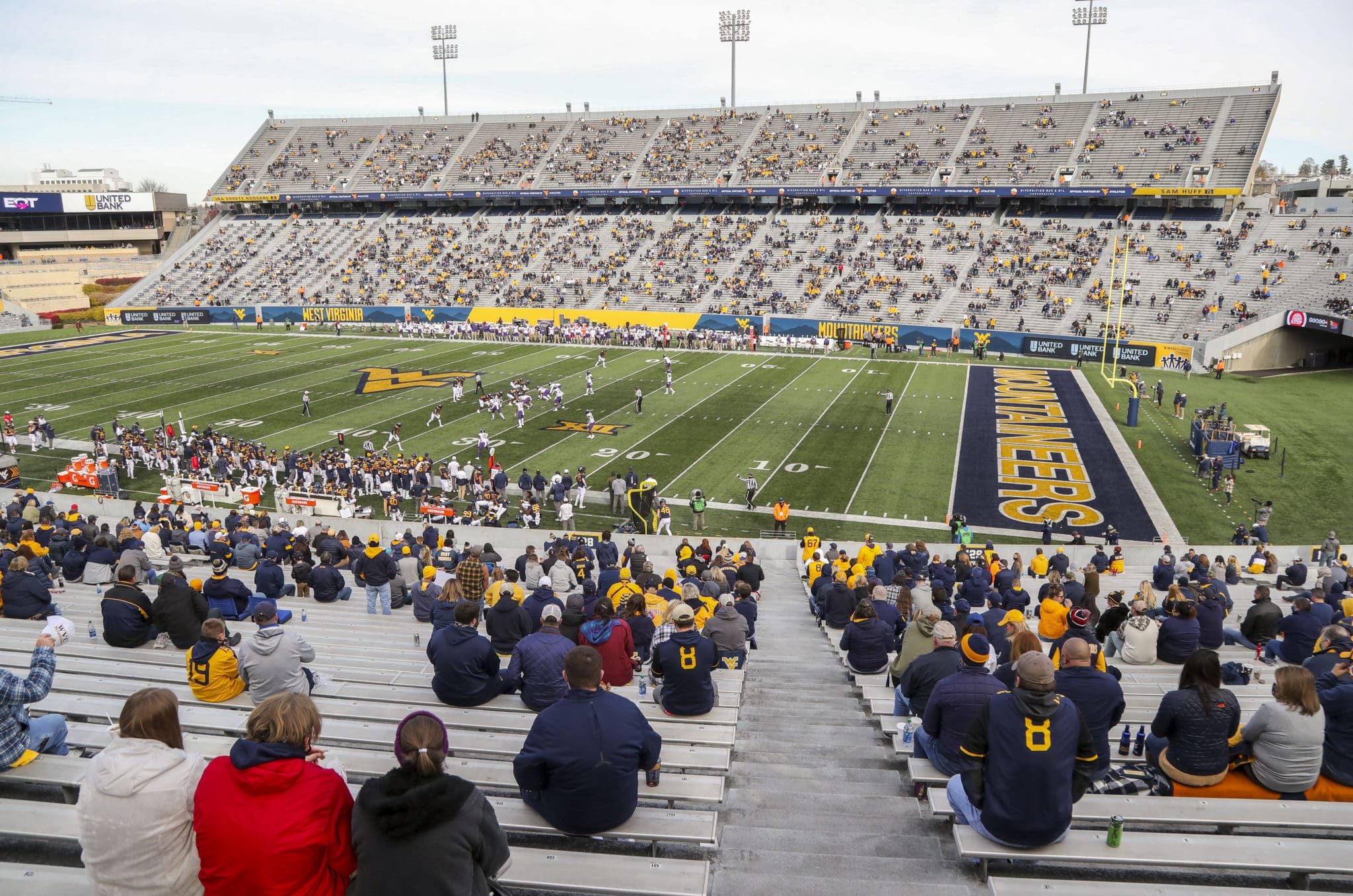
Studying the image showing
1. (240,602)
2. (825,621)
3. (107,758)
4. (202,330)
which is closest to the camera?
(107,758)

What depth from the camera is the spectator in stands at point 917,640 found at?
293 inches

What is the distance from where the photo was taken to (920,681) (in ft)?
21.8

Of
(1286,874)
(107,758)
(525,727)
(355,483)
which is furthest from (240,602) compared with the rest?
(355,483)

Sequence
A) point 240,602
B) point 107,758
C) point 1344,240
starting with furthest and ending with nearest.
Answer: point 1344,240, point 240,602, point 107,758

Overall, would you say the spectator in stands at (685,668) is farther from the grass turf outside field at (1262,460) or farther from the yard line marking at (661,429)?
the yard line marking at (661,429)

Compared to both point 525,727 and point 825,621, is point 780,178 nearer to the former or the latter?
point 825,621

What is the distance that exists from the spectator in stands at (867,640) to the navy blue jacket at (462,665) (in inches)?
152

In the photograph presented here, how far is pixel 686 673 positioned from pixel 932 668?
1.80 meters

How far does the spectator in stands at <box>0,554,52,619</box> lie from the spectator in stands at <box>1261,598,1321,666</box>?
13.6 metres

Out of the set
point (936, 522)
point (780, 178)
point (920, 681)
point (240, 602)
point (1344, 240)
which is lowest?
point (936, 522)

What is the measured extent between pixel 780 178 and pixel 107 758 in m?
67.4

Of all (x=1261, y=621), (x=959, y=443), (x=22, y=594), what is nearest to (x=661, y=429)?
(x=959, y=443)

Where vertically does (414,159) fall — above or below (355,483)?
above

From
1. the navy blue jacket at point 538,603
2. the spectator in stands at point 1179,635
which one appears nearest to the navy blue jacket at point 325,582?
the navy blue jacket at point 538,603
